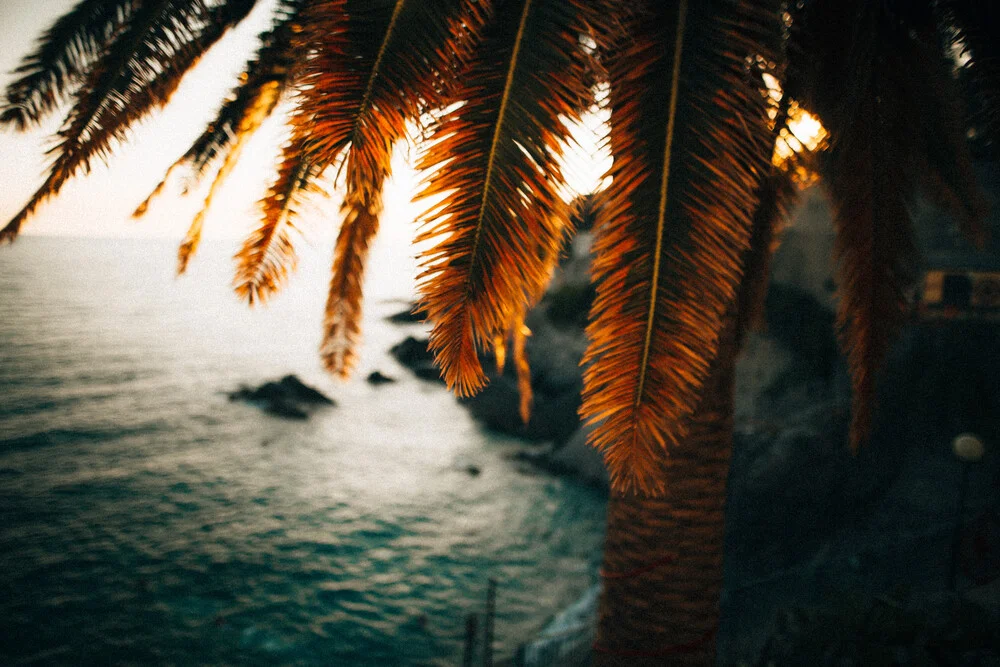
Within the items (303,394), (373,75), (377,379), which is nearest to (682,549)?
(373,75)

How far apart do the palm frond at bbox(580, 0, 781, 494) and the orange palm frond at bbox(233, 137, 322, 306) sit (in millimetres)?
1856

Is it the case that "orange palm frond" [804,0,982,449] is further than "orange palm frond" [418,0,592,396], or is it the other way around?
"orange palm frond" [804,0,982,449]

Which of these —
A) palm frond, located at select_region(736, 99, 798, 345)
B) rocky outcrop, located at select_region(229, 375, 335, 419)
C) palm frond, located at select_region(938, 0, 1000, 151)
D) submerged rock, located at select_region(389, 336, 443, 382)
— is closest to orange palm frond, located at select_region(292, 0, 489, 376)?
palm frond, located at select_region(736, 99, 798, 345)

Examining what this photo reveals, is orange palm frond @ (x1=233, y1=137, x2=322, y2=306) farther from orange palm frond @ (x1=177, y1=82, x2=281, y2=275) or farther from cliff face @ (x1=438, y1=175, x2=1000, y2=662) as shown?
cliff face @ (x1=438, y1=175, x2=1000, y2=662)

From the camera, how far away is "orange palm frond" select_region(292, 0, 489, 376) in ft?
7.25

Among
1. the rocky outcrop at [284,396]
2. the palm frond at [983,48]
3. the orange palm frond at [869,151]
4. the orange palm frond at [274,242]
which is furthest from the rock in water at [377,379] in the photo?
the palm frond at [983,48]

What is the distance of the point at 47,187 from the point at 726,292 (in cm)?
331

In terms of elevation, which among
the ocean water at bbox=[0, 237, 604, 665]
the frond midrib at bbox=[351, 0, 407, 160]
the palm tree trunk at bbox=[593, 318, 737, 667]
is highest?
the frond midrib at bbox=[351, 0, 407, 160]

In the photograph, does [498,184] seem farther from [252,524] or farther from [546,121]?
[252,524]

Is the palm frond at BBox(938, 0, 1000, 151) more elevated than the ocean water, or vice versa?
the palm frond at BBox(938, 0, 1000, 151)

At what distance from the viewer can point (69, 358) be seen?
123ft

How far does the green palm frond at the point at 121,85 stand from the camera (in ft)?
9.20

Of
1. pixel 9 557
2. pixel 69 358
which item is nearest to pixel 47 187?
pixel 9 557

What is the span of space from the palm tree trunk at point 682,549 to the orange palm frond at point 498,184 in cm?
172
